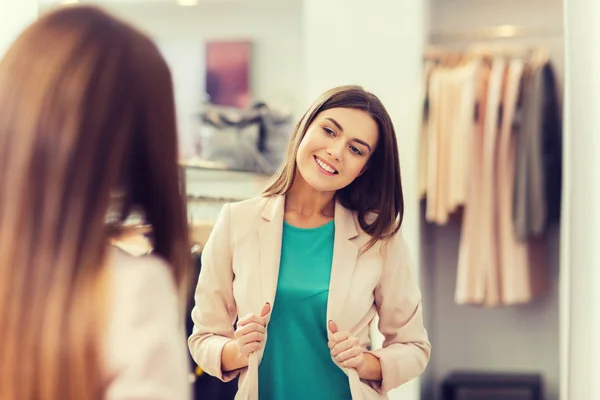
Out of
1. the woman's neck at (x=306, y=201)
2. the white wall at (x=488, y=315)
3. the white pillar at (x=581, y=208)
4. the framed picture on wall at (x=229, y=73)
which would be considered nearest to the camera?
the woman's neck at (x=306, y=201)

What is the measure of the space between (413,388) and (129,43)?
1302 millimetres

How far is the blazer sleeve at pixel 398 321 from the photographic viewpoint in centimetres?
110

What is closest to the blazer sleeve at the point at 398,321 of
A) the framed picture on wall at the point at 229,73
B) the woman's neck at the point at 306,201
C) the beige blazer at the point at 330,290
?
the beige blazer at the point at 330,290

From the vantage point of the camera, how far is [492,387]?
7.36ft

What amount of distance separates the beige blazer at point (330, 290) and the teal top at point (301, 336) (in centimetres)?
2

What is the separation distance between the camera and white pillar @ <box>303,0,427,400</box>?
1.57m

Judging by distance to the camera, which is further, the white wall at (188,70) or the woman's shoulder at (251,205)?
the white wall at (188,70)

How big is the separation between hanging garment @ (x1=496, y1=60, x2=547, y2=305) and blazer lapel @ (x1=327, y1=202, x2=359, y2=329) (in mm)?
1277

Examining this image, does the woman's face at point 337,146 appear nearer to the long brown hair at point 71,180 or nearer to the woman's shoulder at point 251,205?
the woman's shoulder at point 251,205

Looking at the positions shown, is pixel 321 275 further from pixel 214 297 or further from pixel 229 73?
pixel 229 73

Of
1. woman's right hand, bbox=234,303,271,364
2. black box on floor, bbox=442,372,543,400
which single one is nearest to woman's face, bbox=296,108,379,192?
woman's right hand, bbox=234,303,271,364

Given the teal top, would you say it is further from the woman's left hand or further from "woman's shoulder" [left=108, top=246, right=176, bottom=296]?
"woman's shoulder" [left=108, top=246, right=176, bottom=296]

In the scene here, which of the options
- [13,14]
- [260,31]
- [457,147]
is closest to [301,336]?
[13,14]

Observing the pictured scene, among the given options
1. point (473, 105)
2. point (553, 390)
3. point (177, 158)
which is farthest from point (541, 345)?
point (177, 158)
